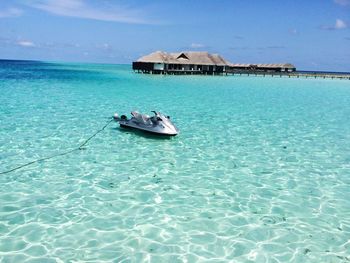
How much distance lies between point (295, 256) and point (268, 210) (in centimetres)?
167

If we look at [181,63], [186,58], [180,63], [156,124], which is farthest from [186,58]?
[156,124]

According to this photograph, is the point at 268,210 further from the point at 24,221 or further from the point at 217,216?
the point at 24,221

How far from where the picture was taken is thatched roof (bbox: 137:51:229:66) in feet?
200

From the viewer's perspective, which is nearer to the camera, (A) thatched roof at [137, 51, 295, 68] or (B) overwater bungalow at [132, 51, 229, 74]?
(A) thatched roof at [137, 51, 295, 68]

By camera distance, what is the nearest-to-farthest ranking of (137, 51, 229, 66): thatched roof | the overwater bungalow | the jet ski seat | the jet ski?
the jet ski, the jet ski seat, (137, 51, 229, 66): thatched roof, the overwater bungalow

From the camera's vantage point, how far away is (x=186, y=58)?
65.9m

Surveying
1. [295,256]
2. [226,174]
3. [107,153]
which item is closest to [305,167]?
[226,174]

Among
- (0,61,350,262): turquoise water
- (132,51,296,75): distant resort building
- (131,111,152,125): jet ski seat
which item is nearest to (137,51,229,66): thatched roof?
(132,51,296,75): distant resort building

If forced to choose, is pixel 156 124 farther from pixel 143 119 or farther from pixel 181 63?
pixel 181 63

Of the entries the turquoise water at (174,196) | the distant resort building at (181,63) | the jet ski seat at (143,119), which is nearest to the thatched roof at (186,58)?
the distant resort building at (181,63)

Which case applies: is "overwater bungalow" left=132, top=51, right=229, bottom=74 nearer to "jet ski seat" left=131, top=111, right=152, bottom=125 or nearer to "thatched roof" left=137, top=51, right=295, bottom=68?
"thatched roof" left=137, top=51, right=295, bottom=68

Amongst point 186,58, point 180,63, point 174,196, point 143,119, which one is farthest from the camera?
point 186,58

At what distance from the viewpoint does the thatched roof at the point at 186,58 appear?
61.1m

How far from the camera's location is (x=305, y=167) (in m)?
10.4
